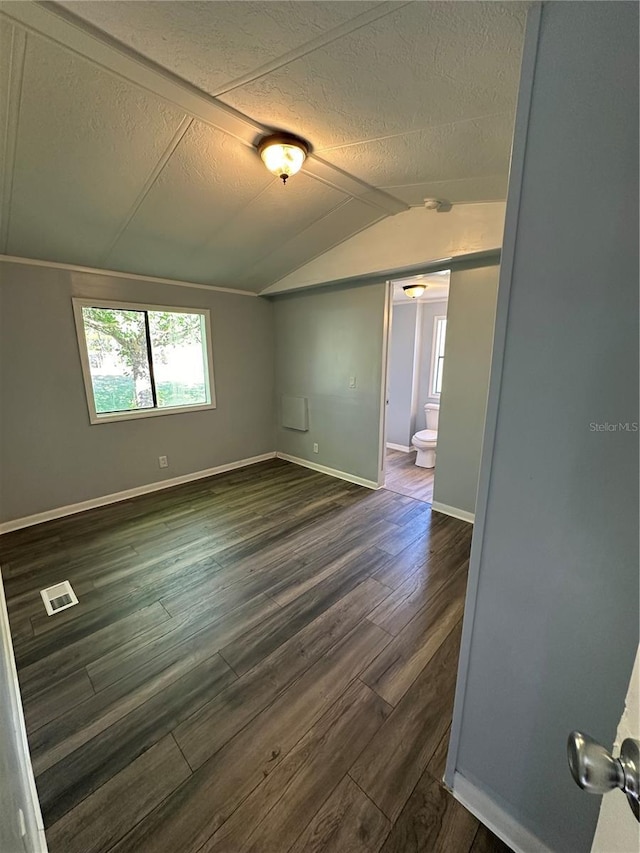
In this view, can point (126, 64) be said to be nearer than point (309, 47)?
No

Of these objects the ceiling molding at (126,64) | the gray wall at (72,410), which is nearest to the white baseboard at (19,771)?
the gray wall at (72,410)

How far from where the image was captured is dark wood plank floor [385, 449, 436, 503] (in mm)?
3719

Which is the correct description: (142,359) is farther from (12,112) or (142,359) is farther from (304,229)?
(12,112)

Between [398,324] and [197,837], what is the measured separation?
5152mm

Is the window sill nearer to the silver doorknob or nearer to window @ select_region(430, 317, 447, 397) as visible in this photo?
window @ select_region(430, 317, 447, 397)

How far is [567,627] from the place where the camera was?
34.3 inches

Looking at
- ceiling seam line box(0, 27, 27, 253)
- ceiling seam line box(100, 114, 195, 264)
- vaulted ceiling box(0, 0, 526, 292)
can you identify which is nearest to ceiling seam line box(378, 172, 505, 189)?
vaulted ceiling box(0, 0, 526, 292)

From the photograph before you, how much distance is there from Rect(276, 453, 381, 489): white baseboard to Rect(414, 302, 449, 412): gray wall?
183cm

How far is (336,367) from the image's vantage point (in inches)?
154

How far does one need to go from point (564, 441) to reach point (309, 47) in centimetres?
163


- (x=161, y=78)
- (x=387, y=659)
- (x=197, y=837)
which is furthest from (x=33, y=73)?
(x=387, y=659)

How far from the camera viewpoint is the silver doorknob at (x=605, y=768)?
1.44 ft

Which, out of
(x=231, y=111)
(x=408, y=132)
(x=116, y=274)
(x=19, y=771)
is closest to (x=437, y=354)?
(x=408, y=132)

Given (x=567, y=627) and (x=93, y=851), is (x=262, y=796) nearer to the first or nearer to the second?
(x=93, y=851)
